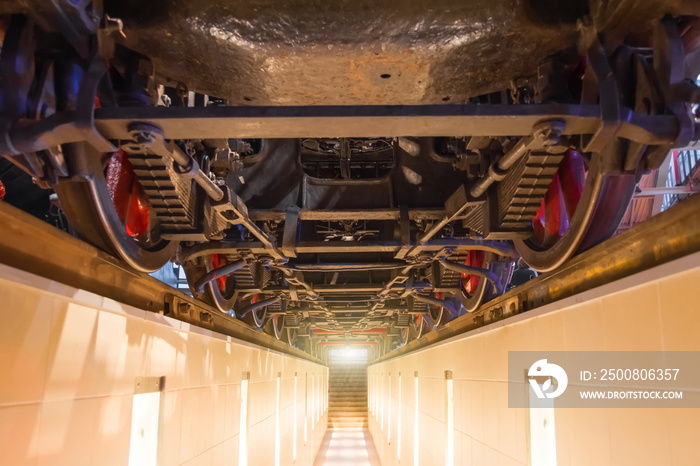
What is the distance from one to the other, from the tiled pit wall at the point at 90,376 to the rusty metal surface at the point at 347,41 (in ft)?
3.13

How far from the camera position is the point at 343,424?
26.8 meters

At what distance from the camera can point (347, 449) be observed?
20141 mm

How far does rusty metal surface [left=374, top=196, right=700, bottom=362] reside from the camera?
172 centimetres

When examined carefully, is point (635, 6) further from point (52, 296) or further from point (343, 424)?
point (343, 424)

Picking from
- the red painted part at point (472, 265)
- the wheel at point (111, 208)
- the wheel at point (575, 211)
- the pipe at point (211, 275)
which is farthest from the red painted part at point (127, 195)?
the red painted part at point (472, 265)

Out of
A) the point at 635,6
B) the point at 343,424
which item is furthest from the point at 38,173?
the point at 343,424

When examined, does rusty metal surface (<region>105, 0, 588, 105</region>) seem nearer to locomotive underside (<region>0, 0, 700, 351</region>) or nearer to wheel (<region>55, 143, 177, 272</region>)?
locomotive underside (<region>0, 0, 700, 351</region>)

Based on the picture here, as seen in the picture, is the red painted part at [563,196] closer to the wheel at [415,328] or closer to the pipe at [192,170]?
the pipe at [192,170]

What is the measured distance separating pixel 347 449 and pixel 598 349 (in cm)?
1932

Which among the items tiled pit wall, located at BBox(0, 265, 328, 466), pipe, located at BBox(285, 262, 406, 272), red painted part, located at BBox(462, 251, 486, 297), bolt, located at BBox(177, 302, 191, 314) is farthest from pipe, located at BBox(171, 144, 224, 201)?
red painted part, located at BBox(462, 251, 486, 297)

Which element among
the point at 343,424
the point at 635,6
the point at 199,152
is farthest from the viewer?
the point at 343,424

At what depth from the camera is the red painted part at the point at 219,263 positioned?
15.7 feet

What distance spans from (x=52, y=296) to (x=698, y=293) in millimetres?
2059

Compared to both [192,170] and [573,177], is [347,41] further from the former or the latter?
[573,177]
